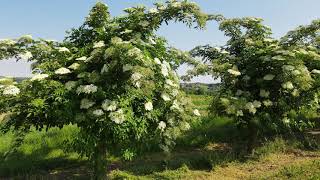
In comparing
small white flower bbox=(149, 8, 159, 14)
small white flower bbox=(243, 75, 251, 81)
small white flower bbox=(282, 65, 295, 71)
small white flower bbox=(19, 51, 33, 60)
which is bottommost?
small white flower bbox=(19, 51, 33, 60)

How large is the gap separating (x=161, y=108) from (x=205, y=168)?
3515 millimetres

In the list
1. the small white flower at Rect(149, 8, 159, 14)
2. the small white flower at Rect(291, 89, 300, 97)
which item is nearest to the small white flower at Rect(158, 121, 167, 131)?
the small white flower at Rect(149, 8, 159, 14)

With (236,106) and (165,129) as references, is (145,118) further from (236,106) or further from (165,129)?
(236,106)

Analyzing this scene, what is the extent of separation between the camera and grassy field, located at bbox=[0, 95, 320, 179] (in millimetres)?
12984

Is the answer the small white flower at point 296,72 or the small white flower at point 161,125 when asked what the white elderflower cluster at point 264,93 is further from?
the small white flower at point 161,125

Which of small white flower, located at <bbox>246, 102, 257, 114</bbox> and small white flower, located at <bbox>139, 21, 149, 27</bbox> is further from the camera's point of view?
small white flower, located at <bbox>246, 102, 257, 114</bbox>

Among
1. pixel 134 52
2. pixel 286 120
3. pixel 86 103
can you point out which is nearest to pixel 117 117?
pixel 86 103

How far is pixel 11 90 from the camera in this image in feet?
31.2

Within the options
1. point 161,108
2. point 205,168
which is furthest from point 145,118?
point 205,168

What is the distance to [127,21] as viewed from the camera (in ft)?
37.3

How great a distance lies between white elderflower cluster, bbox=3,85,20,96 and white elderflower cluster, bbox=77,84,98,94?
4.19 ft

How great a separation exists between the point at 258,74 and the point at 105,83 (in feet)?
19.9

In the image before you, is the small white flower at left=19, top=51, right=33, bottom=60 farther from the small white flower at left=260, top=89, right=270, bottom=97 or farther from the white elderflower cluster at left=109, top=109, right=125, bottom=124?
the small white flower at left=260, top=89, right=270, bottom=97

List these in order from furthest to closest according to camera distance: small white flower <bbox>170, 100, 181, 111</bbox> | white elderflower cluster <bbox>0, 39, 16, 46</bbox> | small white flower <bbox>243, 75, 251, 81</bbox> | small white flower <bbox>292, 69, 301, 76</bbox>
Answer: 1. small white flower <bbox>243, 75, 251, 81</bbox>
2. small white flower <bbox>292, 69, 301, 76</bbox>
3. small white flower <bbox>170, 100, 181, 111</bbox>
4. white elderflower cluster <bbox>0, 39, 16, 46</bbox>
